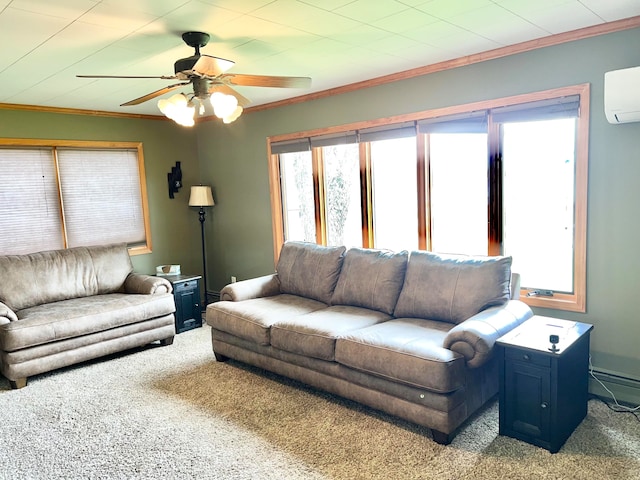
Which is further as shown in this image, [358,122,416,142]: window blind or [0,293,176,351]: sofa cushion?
[358,122,416,142]: window blind

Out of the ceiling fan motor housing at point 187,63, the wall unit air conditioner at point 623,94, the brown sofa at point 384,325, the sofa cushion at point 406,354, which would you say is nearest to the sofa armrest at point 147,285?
the brown sofa at point 384,325

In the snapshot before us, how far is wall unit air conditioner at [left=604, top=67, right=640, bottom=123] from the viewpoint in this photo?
2.59 meters

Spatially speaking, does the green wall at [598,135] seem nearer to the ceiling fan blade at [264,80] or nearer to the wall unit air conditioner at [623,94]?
the wall unit air conditioner at [623,94]

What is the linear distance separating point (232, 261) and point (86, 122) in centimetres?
228

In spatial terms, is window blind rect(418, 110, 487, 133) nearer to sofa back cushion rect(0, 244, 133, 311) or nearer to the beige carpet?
the beige carpet

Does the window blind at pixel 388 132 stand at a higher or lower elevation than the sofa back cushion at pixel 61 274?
higher

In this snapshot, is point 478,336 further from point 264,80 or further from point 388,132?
point 388,132

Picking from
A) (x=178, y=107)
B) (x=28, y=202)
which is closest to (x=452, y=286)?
(x=178, y=107)

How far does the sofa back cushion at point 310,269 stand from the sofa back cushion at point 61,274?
6.09ft

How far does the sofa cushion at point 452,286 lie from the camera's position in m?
3.10

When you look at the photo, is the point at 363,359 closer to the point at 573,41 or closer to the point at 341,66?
the point at 341,66

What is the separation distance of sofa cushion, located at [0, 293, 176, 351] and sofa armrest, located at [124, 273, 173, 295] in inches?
4.3

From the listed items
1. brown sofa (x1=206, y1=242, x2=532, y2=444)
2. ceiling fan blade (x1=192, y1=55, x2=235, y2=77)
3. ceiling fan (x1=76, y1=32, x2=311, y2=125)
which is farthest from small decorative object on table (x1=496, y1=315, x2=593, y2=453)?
ceiling fan blade (x1=192, y1=55, x2=235, y2=77)

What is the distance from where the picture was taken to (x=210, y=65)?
267 centimetres
